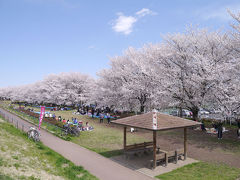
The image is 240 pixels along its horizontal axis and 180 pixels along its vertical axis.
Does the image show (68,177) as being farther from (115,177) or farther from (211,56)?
(211,56)

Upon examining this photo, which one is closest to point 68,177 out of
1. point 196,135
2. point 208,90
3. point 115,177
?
point 115,177

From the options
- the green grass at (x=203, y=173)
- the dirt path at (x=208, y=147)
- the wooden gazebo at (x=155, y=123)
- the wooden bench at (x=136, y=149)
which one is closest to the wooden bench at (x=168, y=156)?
the wooden gazebo at (x=155, y=123)

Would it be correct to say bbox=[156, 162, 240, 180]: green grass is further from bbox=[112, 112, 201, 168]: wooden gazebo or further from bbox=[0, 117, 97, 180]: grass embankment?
bbox=[0, 117, 97, 180]: grass embankment

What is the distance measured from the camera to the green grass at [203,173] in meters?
9.90

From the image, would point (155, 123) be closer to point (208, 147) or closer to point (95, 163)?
point (95, 163)

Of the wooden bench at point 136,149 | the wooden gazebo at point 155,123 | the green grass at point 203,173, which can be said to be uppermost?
the wooden gazebo at point 155,123

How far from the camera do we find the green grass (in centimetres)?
990

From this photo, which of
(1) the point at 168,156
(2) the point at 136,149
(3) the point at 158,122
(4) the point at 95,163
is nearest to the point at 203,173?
(1) the point at 168,156

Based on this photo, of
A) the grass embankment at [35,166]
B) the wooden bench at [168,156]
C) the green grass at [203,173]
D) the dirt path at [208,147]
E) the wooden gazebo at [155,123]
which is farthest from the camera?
the dirt path at [208,147]

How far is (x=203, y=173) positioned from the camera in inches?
411

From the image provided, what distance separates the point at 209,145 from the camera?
1639 centimetres

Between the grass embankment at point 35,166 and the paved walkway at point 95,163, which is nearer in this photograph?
the grass embankment at point 35,166

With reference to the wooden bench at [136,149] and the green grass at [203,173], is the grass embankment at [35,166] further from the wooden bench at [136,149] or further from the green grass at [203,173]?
the green grass at [203,173]

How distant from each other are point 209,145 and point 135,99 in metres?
17.8
